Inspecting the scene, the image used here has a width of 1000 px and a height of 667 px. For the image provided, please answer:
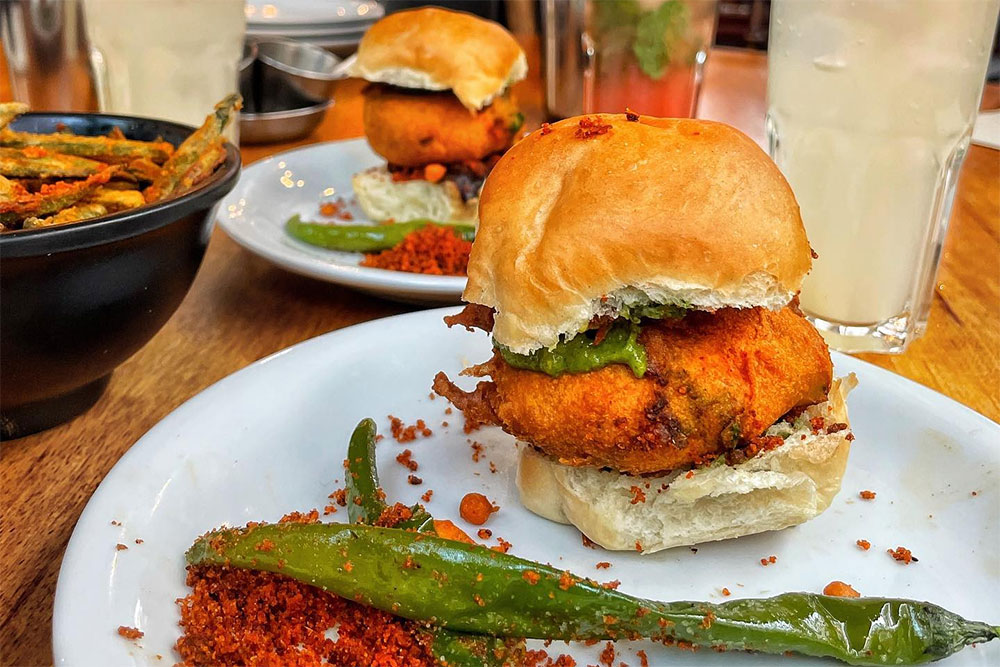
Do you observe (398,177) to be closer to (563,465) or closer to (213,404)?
(213,404)

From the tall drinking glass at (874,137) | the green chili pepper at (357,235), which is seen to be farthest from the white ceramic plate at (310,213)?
the tall drinking glass at (874,137)

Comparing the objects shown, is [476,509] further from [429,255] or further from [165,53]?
[165,53]

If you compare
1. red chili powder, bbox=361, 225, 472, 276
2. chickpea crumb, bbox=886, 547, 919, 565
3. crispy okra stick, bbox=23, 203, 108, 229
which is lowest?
red chili powder, bbox=361, 225, 472, 276

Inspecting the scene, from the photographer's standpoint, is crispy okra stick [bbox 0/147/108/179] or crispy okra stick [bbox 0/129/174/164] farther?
crispy okra stick [bbox 0/129/174/164]

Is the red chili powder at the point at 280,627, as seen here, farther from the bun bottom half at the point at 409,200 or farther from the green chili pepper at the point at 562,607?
the bun bottom half at the point at 409,200

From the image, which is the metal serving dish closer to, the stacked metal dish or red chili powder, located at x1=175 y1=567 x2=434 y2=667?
the stacked metal dish

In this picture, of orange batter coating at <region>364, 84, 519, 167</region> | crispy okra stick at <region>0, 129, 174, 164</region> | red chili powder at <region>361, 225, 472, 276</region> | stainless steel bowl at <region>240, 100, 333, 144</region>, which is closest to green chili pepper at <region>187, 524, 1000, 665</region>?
crispy okra stick at <region>0, 129, 174, 164</region>
